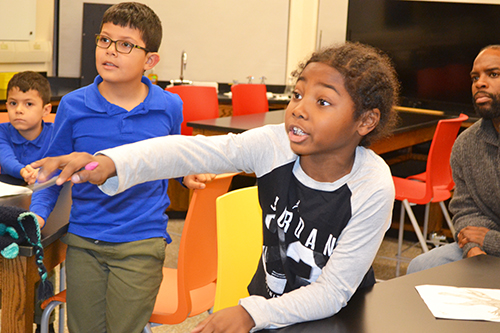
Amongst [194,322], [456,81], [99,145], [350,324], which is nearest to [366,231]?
[350,324]

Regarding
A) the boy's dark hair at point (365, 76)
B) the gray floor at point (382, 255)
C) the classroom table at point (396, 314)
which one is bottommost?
the gray floor at point (382, 255)

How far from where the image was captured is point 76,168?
0.87 m

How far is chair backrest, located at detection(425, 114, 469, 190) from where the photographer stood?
10.3 feet

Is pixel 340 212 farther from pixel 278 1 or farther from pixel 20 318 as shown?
pixel 278 1

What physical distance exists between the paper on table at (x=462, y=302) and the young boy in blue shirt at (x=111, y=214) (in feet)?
2.53

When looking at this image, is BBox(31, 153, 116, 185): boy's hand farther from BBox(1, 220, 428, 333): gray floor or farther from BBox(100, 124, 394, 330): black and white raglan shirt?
BBox(1, 220, 428, 333): gray floor

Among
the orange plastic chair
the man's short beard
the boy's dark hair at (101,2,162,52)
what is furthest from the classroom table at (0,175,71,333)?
the man's short beard

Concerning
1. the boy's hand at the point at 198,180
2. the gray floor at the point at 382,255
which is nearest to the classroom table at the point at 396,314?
the boy's hand at the point at 198,180

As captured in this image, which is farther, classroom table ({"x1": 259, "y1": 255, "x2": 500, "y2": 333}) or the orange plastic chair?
the orange plastic chair

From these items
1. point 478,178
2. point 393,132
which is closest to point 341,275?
point 478,178

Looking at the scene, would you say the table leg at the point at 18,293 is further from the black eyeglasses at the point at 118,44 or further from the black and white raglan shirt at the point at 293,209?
the black eyeglasses at the point at 118,44

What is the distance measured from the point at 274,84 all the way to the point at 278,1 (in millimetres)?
893

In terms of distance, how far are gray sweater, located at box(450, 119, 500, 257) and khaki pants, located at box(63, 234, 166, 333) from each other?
1.10m

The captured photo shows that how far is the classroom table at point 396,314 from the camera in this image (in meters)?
0.98
